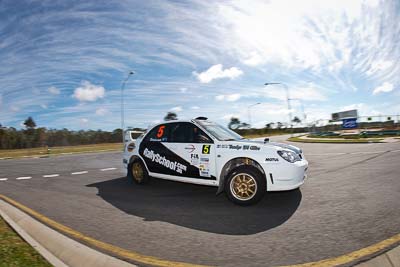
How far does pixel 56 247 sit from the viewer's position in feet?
11.6

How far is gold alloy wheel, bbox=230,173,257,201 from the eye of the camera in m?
5.16

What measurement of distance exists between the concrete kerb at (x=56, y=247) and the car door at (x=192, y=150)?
2.85m

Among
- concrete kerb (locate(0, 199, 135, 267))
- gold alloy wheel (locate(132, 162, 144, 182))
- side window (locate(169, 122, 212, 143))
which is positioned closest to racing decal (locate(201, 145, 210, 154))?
side window (locate(169, 122, 212, 143))

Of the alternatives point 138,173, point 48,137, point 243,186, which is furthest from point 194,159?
point 48,137

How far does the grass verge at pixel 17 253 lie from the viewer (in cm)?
297

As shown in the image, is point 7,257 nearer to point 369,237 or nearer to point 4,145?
point 369,237

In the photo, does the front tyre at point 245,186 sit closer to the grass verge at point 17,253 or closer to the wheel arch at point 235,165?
the wheel arch at point 235,165

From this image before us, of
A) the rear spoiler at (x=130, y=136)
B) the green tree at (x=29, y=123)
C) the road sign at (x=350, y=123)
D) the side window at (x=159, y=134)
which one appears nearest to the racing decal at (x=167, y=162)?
the side window at (x=159, y=134)

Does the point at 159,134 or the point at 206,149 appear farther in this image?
the point at 159,134

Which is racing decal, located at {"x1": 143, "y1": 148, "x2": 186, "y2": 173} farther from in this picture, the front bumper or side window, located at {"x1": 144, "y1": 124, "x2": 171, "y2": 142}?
the front bumper

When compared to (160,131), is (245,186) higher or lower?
lower

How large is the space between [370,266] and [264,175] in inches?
99.3

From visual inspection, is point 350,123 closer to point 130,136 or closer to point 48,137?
point 130,136

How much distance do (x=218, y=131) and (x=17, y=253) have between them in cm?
439
